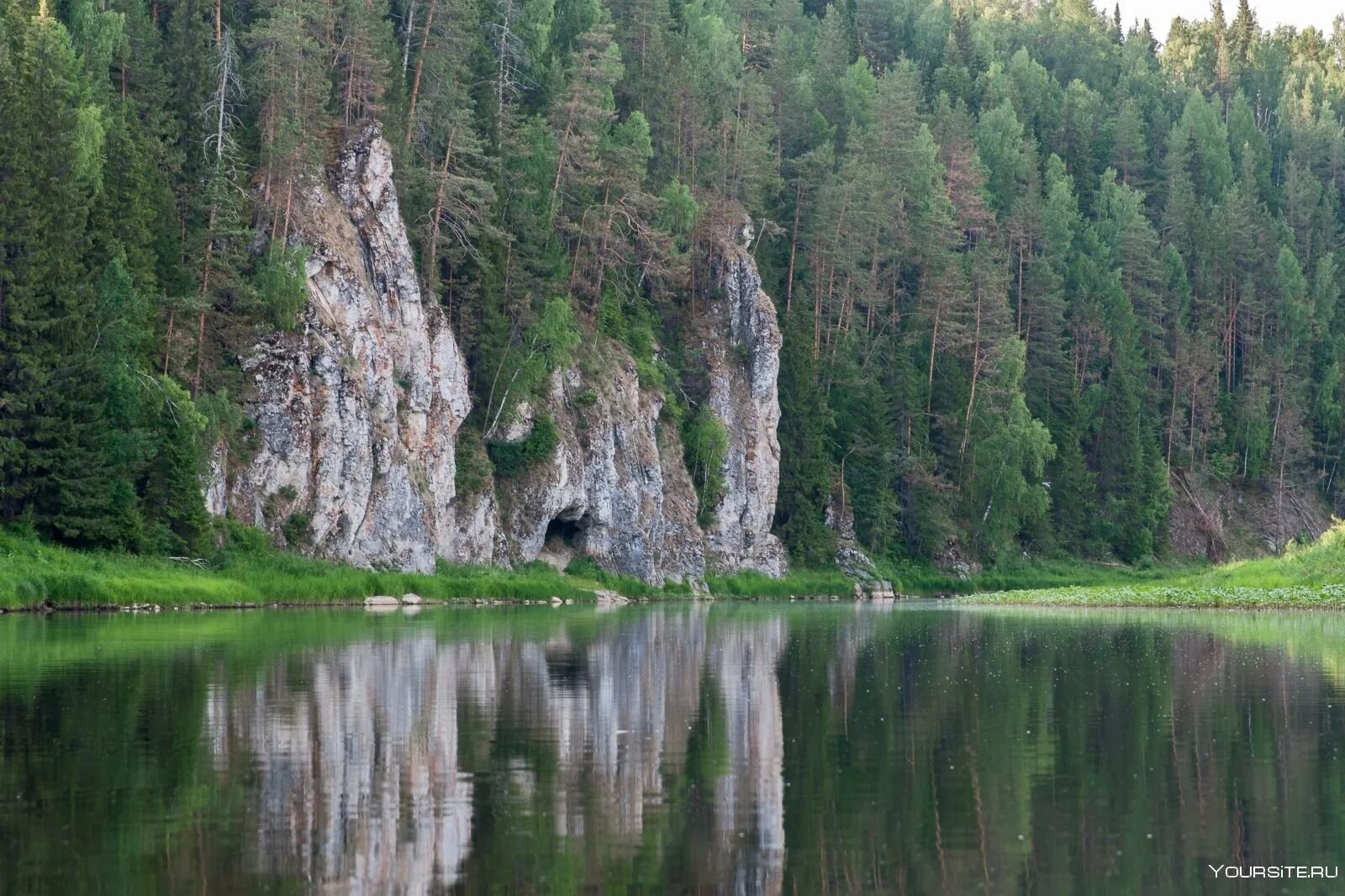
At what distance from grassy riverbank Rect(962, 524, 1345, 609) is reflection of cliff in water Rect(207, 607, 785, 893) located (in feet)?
133

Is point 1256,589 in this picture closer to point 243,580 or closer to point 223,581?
point 243,580

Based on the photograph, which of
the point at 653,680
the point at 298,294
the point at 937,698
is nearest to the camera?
Result: the point at 937,698

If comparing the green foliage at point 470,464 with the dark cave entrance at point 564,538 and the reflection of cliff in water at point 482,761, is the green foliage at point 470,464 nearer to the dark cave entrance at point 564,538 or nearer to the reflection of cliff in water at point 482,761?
the dark cave entrance at point 564,538

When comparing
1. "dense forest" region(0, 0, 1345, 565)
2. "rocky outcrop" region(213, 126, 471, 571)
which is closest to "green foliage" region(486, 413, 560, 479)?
"dense forest" region(0, 0, 1345, 565)

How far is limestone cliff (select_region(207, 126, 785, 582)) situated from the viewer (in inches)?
2864

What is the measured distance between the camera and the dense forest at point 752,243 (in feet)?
208

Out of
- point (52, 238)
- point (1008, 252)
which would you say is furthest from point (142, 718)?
point (1008, 252)

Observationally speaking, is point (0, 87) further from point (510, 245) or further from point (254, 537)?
point (510, 245)

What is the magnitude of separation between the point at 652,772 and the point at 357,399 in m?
57.4

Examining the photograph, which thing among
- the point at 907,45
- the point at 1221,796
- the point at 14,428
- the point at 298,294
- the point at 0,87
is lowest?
the point at 1221,796

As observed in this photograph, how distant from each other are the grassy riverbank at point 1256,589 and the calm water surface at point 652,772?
3252 cm

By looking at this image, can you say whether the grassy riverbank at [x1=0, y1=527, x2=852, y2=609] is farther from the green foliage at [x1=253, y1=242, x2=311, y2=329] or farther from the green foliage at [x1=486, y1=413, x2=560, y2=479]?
the green foliage at [x1=253, y1=242, x2=311, y2=329]

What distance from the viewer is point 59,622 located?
46156 millimetres

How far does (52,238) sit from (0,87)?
6121 millimetres
